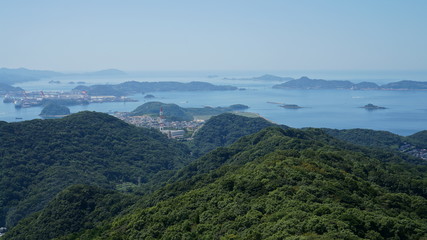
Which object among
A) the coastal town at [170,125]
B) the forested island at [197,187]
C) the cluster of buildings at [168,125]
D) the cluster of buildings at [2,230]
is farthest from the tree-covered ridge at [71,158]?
the cluster of buildings at [168,125]

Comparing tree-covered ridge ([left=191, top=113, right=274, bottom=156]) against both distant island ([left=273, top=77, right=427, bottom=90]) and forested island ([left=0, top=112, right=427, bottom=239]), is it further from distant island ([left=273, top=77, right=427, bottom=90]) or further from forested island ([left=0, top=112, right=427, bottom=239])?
distant island ([left=273, top=77, right=427, bottom=90])

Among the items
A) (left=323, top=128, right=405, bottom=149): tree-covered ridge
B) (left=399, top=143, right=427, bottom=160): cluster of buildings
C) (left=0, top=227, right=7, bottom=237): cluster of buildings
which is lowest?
(left=0, top=227, right=7, bottom=237): cluster of buildings

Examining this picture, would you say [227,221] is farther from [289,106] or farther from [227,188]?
[289,106]

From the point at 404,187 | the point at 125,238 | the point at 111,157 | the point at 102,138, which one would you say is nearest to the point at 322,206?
the point at 125,238

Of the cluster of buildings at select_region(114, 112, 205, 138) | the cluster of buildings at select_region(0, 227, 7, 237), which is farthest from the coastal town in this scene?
the cluster of buildings at select_region(0, 227, 7, 237)

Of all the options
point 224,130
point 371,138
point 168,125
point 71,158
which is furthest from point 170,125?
point 371,138

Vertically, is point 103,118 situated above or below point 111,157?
above

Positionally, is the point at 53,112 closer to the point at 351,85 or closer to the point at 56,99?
the point at 56,99
